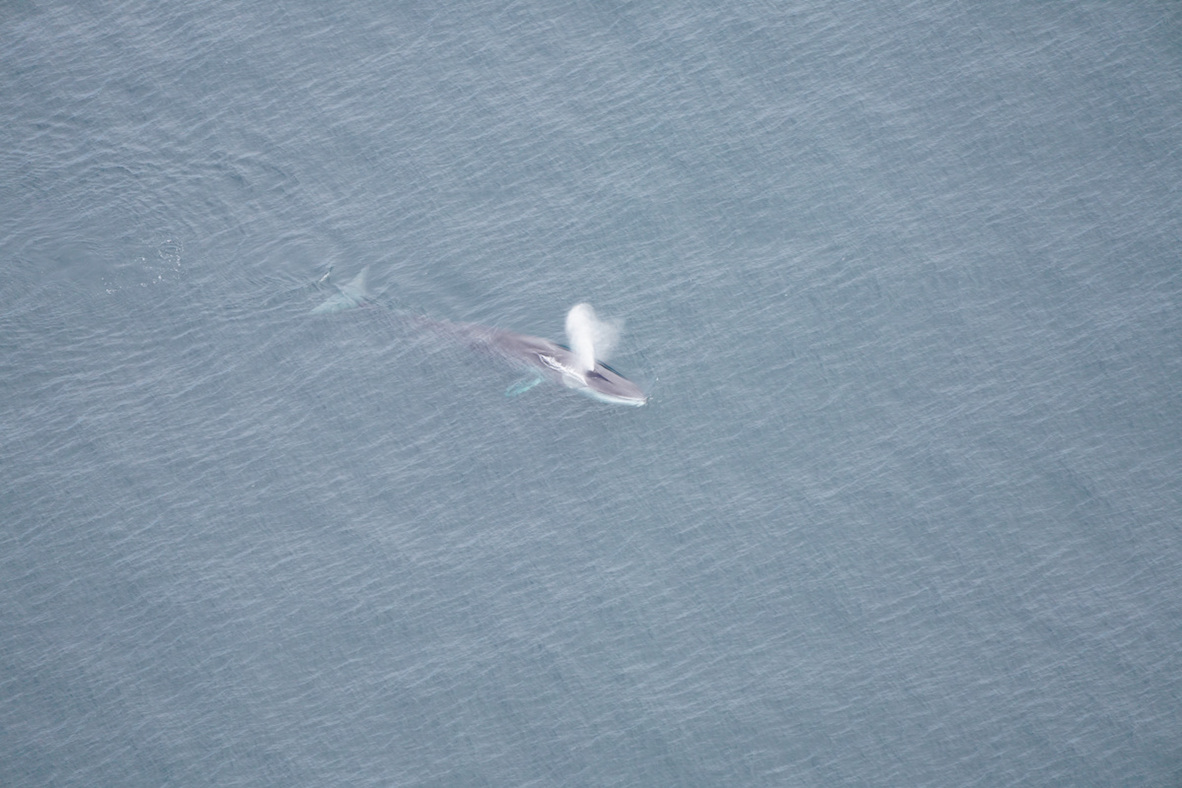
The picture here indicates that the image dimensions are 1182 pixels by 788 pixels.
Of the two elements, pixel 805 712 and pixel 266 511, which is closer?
pixel 805 712

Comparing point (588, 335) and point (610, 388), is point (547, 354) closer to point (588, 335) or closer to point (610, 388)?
point (588, 335)

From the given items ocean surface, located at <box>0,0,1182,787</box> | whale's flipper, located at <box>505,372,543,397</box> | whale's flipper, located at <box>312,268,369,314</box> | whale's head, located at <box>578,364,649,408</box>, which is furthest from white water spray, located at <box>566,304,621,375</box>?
whale's flipper, located at <box>312,268,369,314</box>

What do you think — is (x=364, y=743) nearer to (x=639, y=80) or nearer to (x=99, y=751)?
(x=99, y=751)

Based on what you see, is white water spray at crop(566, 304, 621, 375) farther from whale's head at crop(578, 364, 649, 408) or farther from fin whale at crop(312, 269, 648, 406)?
whale's head at crop(578, 364, 649, 408)

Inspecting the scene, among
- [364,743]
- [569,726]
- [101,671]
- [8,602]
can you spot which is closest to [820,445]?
[569,726]

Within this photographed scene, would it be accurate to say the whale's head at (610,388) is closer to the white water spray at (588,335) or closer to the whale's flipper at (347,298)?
the white water spray at (588,335)

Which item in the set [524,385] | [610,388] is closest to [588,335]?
[610,388]

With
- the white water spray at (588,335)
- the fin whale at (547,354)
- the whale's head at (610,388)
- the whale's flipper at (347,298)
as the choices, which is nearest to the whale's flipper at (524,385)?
the fin whale at (547,354)

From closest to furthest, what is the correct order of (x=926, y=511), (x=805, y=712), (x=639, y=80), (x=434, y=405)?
(x=805, y=712) < (x=926, y=511) < (x=434, y=405) < (x=639, y=80)
